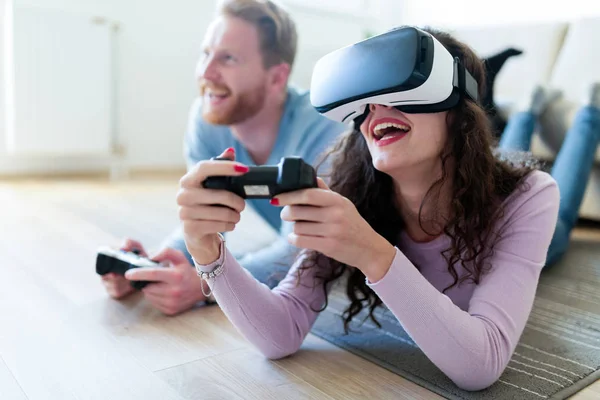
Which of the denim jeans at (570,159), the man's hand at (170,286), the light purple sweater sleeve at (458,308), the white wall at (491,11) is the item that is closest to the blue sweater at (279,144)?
the man's hand at (170,286)

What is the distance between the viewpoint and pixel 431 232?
3.26 feet

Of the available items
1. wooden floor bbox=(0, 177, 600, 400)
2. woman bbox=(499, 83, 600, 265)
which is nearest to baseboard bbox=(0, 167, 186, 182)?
wooden floor bbox=(0, 177, 600, 400)

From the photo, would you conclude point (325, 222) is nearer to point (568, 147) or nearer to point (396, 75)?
point (396, 75)

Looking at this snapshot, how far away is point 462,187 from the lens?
910mm

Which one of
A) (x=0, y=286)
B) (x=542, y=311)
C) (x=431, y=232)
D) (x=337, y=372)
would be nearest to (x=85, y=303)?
(x=0, y=286)

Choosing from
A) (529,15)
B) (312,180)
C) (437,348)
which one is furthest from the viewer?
(529,15)

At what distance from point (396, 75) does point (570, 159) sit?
1311 mm

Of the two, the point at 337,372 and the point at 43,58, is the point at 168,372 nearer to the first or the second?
the point at 337,372

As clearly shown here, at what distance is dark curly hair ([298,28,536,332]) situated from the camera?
2.92 feet

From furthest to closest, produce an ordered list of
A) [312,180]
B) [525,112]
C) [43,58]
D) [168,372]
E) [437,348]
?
1. [43,58]
2. [525,112]
3. [168,372]
4. [437,348]
5. [312,180]

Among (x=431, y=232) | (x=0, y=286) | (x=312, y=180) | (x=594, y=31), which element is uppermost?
(x=594, y=31)

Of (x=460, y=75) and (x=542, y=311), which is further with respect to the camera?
(x=542, y=311)

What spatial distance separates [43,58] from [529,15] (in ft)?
9.95

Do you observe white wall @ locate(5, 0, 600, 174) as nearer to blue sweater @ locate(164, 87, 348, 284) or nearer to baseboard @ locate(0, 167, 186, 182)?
baseboard @ locate(0, 167, 186, 182)
